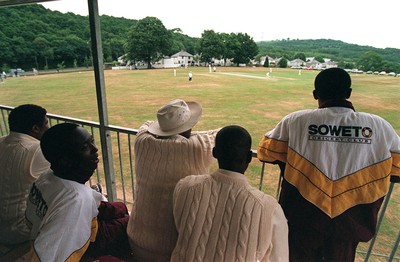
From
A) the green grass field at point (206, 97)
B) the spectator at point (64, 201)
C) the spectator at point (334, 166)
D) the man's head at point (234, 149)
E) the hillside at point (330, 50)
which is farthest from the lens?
the green grass field at point (206, 97)

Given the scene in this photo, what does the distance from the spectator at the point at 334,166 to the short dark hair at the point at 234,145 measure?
13.5 inches

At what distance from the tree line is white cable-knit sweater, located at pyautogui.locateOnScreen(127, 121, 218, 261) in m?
1.35

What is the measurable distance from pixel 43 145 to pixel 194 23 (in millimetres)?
2381

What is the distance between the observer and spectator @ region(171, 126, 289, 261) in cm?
91

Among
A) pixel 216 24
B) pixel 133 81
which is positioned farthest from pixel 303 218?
pixel 133 81

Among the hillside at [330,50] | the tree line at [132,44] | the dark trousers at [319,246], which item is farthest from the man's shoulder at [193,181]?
the hillside at [330,50]

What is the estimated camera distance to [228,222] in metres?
A: 0.92

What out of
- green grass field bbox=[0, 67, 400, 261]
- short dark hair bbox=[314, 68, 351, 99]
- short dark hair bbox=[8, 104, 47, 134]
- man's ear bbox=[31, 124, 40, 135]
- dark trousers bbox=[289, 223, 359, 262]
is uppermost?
short dark hair bbox=[314, 68, 351, 99]

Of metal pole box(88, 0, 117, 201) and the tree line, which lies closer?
metal pole box(88, 0, 117, 201)

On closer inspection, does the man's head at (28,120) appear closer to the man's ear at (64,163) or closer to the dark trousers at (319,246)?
the man's ear at (64,163)

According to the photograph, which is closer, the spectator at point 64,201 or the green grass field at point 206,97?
the spectator at point 64,201

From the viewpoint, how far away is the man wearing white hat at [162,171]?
126cm

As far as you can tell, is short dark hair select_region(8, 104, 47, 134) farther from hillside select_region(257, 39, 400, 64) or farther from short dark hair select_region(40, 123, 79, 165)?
hillside select_region(257, 39, 400, 64)

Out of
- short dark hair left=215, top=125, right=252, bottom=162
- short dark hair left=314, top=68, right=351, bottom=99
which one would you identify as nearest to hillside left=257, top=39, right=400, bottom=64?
short dark hair left=314, top=68, right=351, bottom=99
